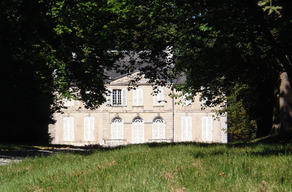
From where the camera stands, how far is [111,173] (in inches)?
237

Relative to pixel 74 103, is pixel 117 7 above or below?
above

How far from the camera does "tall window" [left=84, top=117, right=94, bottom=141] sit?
41.1m

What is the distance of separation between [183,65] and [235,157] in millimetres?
8343

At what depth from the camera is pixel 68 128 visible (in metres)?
41.2

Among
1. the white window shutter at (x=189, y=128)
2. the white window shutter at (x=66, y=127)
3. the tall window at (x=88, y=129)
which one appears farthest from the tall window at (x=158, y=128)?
the white window shutter at (x=66, y=127)

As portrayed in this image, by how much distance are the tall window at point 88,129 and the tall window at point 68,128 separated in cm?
152

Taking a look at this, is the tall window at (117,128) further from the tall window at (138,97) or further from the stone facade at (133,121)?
the tall window at (138,97)

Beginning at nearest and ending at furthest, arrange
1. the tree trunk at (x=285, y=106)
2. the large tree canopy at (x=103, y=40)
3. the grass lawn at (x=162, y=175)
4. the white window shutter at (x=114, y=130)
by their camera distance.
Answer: the grass lawn at (x=162, y=175) < the large tree canopy at (x=103, y=40) < the tree trunk at (x=285, y=106) < the white window shutter at (x=114, y=130)

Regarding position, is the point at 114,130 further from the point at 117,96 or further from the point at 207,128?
the point at 207,128

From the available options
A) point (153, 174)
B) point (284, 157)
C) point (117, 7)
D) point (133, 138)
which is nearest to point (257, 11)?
point (284, 157)

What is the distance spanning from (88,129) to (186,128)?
37.1ft

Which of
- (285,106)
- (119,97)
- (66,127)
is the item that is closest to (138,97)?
(119,97)

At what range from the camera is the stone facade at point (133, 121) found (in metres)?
40.7

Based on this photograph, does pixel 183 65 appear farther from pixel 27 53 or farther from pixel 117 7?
pixel 27 53
